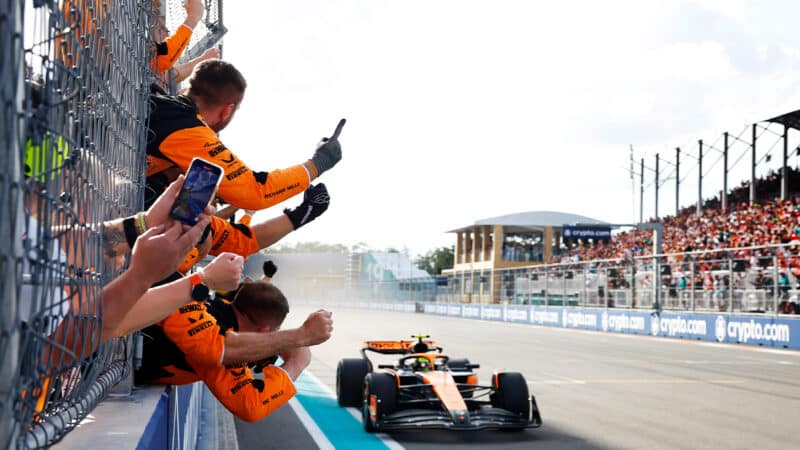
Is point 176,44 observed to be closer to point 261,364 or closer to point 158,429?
point 261,364

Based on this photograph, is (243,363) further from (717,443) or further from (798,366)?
(798,366)

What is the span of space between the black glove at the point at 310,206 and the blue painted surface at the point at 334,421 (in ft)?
11.2

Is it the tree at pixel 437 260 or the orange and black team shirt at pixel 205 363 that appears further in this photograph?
the tree at pixel 437 260

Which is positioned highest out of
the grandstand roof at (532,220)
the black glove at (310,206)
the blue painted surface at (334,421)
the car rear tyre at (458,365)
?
the grandstand roof at (532,220)

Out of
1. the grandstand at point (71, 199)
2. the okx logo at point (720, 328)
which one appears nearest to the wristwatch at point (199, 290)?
the grandstand at point (71, 199)

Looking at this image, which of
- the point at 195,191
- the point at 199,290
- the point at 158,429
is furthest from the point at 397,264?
the point at 195,191

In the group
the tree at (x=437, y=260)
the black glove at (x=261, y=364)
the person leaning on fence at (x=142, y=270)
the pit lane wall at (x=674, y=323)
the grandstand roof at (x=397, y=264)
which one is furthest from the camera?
the tree at (x=437, y=260)

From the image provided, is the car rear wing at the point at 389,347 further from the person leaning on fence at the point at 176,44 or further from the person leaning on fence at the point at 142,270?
the person leaning on fence at the point at 142,270

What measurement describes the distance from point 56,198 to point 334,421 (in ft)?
22.6

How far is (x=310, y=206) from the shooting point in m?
3.73

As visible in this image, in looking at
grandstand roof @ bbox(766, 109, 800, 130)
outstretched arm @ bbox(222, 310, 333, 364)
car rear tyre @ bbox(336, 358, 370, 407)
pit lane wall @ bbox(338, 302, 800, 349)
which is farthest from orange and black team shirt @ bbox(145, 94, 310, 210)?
grandstand roof @ bbox(766, 109, 800, 130)

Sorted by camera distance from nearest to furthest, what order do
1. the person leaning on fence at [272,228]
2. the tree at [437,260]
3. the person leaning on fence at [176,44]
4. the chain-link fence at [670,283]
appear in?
the person leaning on fence at [176,44], the person leaning on fence at [272,228], the chain-link fence at [670,283], the tree at [437,260]

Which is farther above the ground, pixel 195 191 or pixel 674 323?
pixel 195 191

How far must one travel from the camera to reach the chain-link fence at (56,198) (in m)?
1.11
